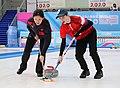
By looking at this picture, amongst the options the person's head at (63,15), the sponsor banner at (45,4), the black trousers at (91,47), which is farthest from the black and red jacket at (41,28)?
the sponsor banner at (45,4)

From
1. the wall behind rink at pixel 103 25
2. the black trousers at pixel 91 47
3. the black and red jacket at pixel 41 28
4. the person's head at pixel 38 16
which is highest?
the person's head at pixel 38 16

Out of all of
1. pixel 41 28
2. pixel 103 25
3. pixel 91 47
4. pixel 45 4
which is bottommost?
pixel 103 25

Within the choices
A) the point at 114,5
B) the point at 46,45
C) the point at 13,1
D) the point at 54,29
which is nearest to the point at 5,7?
the point at 13,1

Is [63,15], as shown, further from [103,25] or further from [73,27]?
[103,25]

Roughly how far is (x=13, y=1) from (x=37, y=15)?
18.9 metres

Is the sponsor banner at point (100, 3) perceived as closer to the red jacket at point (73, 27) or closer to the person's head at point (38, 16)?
the red jacket at point (73, 27)

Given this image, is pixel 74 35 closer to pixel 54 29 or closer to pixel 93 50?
pixel 93 50

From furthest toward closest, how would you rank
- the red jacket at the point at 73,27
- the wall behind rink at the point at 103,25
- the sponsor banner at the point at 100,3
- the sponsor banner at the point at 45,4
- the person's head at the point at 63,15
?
the sponsor banner at the point at 45,4 → the sponsor banner at the point at 100,3 → the wall behind rink at the point at 103,25 → the red jacket at the point at 73,27 → the person's head at the point at 63,15

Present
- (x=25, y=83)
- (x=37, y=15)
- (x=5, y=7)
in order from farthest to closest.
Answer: (x=5, y=7) → (x=37, y=15) → (x=25, y=83)

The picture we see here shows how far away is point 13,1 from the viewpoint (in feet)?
72.9

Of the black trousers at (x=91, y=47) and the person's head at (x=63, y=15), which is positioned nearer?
the person's head at (x=63, y=15)

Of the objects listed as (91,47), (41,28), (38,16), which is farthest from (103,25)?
(38,16)

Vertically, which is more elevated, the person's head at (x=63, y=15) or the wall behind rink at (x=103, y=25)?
the person's head at (x=63, y=15)

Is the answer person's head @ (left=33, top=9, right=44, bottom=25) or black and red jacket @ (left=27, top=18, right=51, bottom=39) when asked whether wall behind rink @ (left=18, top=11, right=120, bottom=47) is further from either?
person's head @ (left=33, top=9, right=44, bottom=25)
